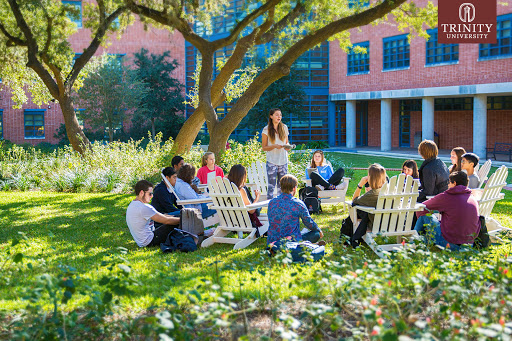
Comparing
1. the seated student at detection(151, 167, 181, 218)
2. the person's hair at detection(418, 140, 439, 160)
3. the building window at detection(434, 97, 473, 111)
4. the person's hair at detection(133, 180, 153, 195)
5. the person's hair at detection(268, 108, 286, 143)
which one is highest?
the building window at detection(434, 97, 473, 111)

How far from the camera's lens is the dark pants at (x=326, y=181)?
991cm

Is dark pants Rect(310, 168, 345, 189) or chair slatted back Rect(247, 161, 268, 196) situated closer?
dark pants Rect(310, 168, 345, 189)

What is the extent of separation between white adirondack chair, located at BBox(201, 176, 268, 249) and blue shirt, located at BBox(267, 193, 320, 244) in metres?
0.75

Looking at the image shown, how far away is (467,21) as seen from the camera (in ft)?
71.4

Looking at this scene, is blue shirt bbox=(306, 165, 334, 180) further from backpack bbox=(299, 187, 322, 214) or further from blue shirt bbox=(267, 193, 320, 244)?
blue shirt bbox=(267, 193, 320, 244)

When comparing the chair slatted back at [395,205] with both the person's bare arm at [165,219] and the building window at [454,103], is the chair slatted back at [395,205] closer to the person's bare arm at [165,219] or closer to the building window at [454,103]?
the person's bare arm at [165,219]

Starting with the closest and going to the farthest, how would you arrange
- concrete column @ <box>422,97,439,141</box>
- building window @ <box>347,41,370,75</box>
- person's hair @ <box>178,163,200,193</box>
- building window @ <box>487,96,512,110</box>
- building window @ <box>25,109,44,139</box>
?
1. person's hair @ <box>178,163,200,193</box>
2. building window @ <box>487,96,512,110</box>
3. concrete column @ <box>422,97,439,141</box>
4. building window @ <box>347,41,370,75</box>
5. building window @ <box>25,109,44,139</box>

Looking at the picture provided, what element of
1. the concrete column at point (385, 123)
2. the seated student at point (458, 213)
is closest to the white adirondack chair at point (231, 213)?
the seated student at point (458, 213)

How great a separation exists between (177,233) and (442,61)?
76.3ft

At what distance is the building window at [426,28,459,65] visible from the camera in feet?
86.8

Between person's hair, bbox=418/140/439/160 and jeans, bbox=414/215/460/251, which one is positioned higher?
person's hair, bbox=418/140/439/160

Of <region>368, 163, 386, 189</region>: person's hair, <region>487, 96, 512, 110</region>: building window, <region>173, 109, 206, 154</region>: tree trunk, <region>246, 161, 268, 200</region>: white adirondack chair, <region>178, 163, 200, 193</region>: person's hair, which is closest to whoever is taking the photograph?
<region>368, 163, 386, 189</region>: person's hair

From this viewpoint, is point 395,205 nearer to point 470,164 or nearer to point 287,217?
point 287,217

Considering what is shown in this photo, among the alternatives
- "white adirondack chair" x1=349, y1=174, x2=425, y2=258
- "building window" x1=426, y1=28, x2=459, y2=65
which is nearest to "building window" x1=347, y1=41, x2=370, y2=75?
"building window" x1=426, y1=28, x2=459, y2=65
